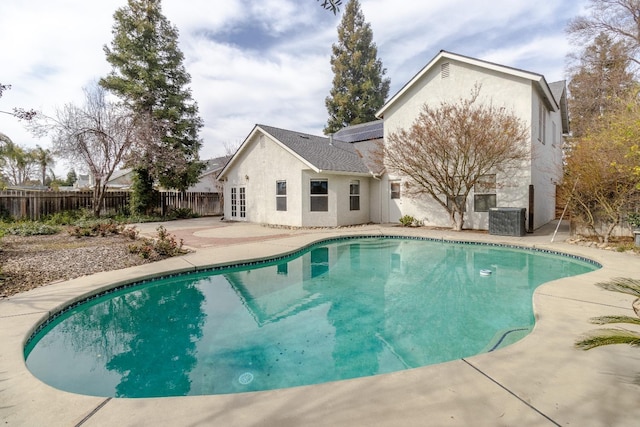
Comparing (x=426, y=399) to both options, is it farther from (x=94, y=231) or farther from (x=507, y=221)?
(x=94, y=231)

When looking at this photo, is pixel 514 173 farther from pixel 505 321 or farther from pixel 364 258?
pixel 505 321

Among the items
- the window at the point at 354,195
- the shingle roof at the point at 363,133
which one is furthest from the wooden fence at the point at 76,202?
the window at the point at 354,195

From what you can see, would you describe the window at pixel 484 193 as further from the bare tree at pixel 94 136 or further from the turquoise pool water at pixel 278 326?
the bare tree at pixel 94 136

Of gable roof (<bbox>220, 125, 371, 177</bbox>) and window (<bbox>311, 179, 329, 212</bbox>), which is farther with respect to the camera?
window (<bbox>311, 179, 329, 212</bbox>)

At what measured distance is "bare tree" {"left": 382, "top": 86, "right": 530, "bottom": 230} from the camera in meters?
11.6

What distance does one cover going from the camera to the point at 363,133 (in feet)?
69.8

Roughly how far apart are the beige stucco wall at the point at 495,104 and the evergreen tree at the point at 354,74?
62.2 ft

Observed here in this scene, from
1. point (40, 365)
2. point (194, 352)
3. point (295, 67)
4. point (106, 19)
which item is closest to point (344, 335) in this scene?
point (194, 352)

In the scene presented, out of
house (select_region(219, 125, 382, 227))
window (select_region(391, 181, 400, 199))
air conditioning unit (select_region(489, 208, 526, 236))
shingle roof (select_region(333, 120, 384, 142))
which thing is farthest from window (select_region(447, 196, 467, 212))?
shingle roof (select_region(333, 120, 384, 142))

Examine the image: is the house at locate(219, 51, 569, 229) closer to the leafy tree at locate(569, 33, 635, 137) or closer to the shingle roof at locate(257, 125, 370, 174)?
the shingle roof at locate(257, 125, 370, 174)

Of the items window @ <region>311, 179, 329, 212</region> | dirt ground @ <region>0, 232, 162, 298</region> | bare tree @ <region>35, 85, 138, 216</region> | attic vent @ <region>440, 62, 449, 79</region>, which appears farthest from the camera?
bare tree @ <region>35, 85, 138, 216</region>

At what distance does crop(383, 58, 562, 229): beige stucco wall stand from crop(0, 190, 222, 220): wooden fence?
46.9ft

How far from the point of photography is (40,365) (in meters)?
3.66

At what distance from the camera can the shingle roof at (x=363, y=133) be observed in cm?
1984
